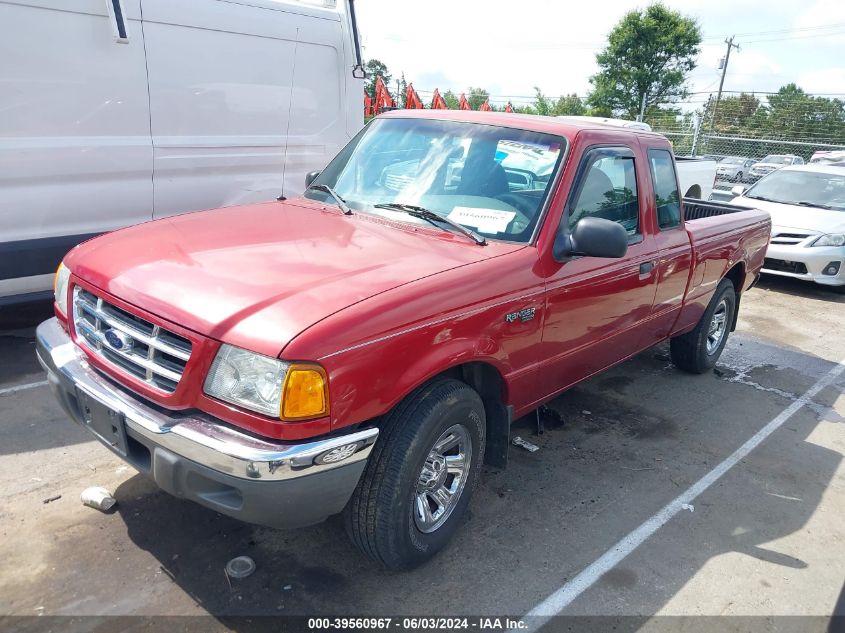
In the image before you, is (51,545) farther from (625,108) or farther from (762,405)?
(625,108)

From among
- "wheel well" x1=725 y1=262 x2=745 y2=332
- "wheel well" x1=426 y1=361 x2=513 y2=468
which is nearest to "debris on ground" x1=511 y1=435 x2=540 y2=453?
"wheel well" x1=426 y1=361 x2=513 y2=468

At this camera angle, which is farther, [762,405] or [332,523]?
[762,405]

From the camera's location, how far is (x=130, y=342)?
2641 mm

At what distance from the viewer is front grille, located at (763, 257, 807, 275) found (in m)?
8.78

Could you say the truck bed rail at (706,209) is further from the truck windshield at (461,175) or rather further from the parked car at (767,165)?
the parked car at (767,165)

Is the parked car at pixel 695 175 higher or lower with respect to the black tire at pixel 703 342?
higher

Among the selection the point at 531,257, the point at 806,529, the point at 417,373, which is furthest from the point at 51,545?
the point at 806,529

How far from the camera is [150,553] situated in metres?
2.97

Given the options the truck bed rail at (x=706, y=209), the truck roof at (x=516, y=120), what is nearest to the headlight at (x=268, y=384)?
the truck roof at (x=516, y=120)

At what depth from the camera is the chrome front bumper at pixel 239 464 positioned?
228 centimetres

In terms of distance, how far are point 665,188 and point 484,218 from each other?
1739 millimetres

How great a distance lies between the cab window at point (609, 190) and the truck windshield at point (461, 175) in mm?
206

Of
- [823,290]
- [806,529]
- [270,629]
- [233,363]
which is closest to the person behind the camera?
[233,363]

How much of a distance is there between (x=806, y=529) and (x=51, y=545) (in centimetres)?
383
